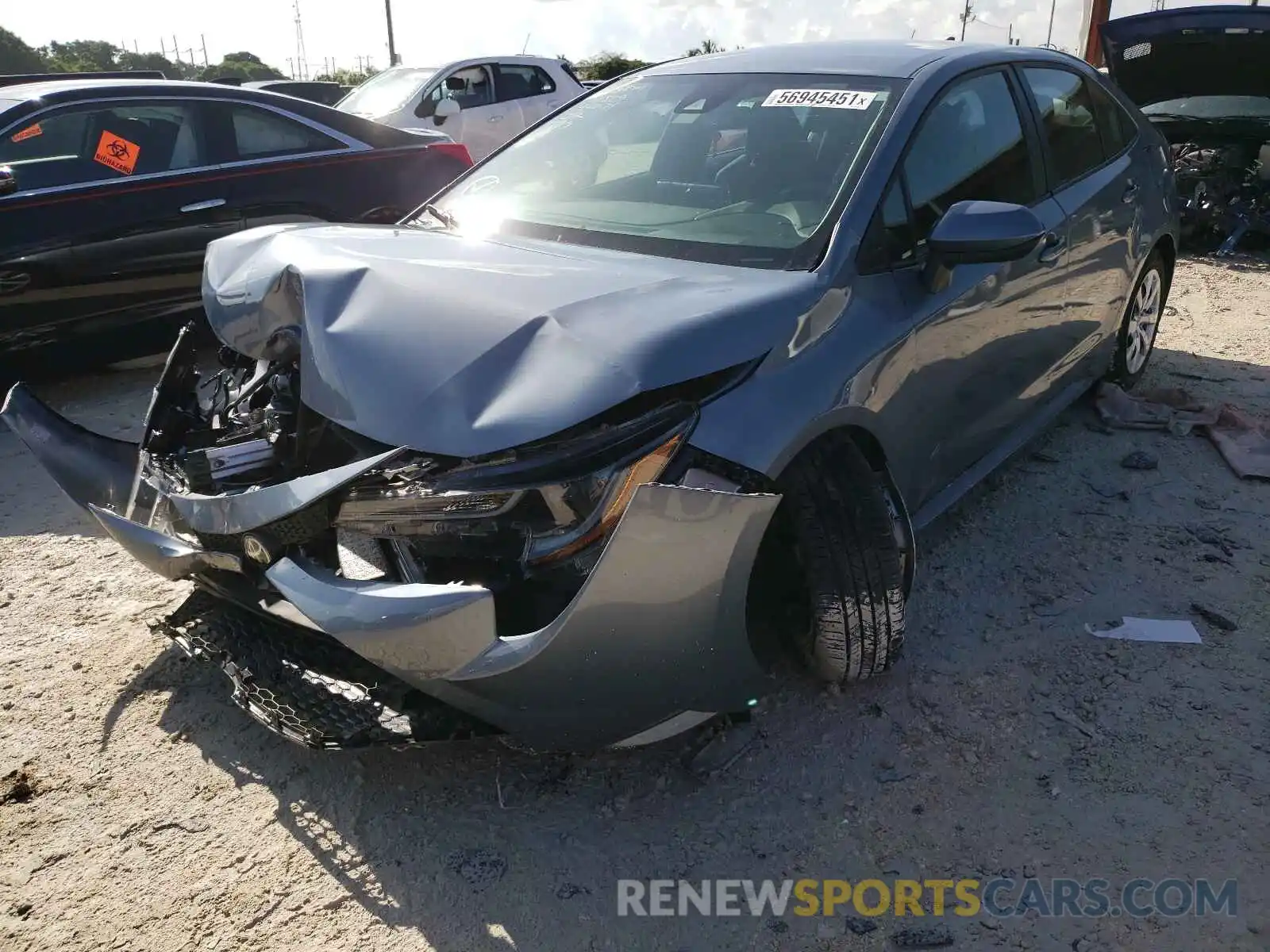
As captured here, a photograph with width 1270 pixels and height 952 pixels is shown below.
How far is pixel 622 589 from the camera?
191 centimetres

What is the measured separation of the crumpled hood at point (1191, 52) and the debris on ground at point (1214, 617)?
5.02 m

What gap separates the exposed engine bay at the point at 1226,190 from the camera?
856 cm

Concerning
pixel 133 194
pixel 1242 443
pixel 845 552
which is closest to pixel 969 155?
pixel 845 552

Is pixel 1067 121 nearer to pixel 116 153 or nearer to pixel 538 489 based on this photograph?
pixel 538 489

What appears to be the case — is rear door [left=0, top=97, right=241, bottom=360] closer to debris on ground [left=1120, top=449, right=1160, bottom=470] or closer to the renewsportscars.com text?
the renewsportscars.com text

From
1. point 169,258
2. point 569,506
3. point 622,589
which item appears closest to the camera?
point 622,589

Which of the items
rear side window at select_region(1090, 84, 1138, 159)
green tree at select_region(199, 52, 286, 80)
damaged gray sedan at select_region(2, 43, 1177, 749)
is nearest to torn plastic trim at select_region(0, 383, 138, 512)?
damaged gray sedan at select_region(2, 43, 1177, 749)

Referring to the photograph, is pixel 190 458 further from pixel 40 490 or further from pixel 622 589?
pixel 40 490

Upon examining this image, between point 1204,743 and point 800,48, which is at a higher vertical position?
point 800,48

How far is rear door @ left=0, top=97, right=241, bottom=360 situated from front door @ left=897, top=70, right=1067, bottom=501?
388cm

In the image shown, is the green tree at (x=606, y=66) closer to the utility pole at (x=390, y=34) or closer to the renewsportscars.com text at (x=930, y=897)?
the utility pole at (x=390, y=34)

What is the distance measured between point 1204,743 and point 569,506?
1812 millimetres

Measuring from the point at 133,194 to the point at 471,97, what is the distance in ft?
20.4

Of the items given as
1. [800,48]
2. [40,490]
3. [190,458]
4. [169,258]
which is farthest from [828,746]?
[169,258]
